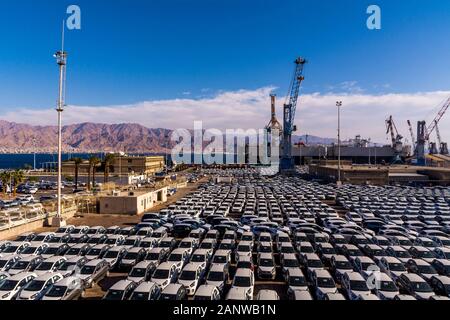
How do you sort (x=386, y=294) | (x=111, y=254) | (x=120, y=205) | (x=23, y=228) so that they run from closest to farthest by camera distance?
(x=386, y=294) → (x=111, y=254) → (x=23, y=228) → (x=120, y=205)

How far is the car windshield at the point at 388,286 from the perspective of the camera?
12.1 m

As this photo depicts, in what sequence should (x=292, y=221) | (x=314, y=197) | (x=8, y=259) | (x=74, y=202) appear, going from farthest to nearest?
1. (x=314, y=197)
2. (x=74, y=202)
3. (x=292, y=221)
4. (x=8, y=259)

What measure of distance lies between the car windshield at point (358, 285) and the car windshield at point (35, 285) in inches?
458

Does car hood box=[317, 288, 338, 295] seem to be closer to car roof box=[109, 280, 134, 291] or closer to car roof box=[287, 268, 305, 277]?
car roof box=[287, 268, 305, 277]

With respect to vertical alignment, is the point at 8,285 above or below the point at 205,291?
below

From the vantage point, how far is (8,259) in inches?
593

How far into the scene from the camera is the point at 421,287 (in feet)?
40.4

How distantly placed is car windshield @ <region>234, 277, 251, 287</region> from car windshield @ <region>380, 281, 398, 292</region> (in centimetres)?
507

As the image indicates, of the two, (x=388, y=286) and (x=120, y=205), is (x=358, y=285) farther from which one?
(x=120, y=205)

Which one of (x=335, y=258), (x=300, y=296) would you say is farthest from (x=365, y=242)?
(x=300, y=296)

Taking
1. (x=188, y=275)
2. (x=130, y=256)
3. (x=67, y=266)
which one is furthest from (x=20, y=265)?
(x=188, y=275)

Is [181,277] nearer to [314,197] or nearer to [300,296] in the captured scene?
[300,296]

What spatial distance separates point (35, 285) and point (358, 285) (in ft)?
39.9

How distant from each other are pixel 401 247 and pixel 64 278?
16557 millimetres
